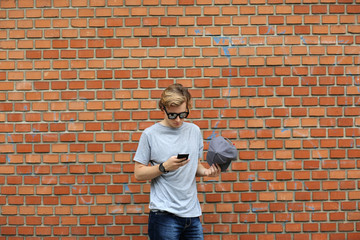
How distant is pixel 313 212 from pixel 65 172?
2.50 metres

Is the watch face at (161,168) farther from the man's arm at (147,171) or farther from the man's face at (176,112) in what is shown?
the man's face at (176,112)

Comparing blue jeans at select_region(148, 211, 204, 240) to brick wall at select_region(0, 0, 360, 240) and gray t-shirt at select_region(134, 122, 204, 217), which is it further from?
brick wall at select_region(0, 0, 360, 240)

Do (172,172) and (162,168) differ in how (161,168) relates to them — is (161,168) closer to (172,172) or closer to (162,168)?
(162,168)

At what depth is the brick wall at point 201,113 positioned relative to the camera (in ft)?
11.0

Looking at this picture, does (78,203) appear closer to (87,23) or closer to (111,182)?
(111,182)

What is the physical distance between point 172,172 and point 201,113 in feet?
3.36

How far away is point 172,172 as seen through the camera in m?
2.48

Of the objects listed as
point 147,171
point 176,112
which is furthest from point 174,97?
point 147,171

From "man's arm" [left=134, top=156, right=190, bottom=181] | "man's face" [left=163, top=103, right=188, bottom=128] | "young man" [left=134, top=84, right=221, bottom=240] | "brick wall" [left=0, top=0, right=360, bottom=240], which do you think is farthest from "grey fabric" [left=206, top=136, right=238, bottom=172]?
"brick wall" [left=0, top=0, right=360, bottom=240]

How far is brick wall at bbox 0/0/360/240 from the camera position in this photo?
335 cm

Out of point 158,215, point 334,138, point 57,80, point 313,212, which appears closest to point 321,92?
Answer: point 334,138

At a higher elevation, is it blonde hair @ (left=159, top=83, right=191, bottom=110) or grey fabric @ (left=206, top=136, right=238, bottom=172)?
blonde hair @ (left=159, top=83, right=191, bottom=110)

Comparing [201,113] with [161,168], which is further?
[201,113]

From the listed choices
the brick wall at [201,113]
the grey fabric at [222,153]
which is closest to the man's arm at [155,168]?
the grey fabric at [222,153]
